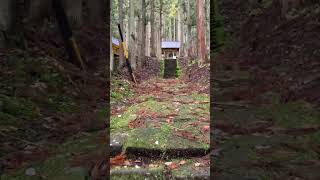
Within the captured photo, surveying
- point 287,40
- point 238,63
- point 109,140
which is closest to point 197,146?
point 109,140

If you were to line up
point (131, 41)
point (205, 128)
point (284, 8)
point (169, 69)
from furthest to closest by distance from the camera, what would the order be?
point (169, 69) → point (131, 41) → point (284, 8) → point (205, 128)

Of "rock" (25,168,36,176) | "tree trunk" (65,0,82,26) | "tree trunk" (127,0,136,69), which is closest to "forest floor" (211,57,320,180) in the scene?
"rock" (25,168,36,176)

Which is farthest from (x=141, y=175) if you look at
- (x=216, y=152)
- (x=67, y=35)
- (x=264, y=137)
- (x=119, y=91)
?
(x=119, y=91)

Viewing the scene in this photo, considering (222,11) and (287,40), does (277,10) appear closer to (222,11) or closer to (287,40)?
(287,40)

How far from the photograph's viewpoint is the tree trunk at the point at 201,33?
1592 cm

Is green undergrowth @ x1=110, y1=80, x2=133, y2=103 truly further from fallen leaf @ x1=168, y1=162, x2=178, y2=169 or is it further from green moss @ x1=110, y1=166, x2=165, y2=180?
green moss @ x1=110, y1=166, x2=165, y2=180

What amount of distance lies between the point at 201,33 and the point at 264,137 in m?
12.3

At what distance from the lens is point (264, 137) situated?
458cm

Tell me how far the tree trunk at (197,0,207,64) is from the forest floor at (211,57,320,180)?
8360 millimetres

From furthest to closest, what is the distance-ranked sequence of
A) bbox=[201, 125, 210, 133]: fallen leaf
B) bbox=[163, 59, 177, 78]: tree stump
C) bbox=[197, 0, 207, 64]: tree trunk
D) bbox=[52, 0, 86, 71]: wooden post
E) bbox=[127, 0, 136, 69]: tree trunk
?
bbox=[163, 59, 177, 78]: tree stump → bbox=[197, 0, 207, 64]: tree trunk → bbox=[127, 0, 136, 69]: tree trunk → bbox=[52, 0, 86, 71]: wooden post → bbox=[201, 125, 210, 133]: fallen leaf

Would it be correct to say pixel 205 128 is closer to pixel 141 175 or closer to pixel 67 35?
pixel 141 175

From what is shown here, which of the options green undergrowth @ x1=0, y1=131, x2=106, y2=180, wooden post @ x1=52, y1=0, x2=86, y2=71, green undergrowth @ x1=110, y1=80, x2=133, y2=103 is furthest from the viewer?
green undergrowth @ x1=110, y1=80, x2=133, y2=103

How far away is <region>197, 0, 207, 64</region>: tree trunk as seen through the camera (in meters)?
15.9

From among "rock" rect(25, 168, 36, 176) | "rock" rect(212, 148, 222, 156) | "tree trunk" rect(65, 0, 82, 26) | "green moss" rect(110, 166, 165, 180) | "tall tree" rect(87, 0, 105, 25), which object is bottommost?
"green moss" rect(110, 166, 165, 180)
